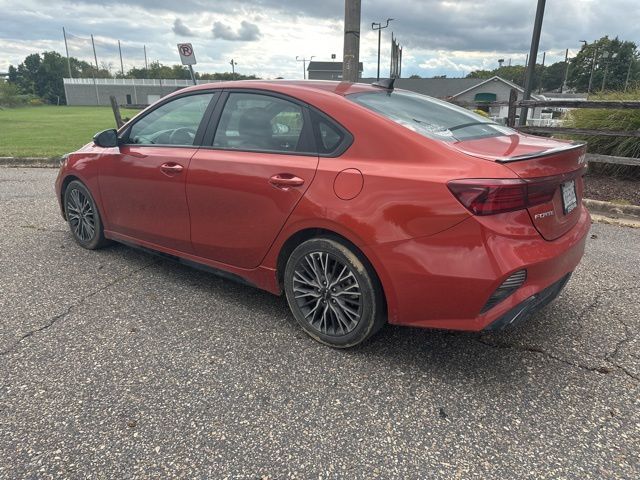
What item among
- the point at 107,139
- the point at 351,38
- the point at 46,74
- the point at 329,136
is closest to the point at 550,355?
the point at 329,136

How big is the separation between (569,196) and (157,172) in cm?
284

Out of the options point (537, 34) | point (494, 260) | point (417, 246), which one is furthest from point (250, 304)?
point (537, 34)

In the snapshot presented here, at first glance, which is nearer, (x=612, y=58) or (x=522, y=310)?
(x=522, y=310)

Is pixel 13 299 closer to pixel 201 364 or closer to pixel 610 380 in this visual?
pixel 201 364

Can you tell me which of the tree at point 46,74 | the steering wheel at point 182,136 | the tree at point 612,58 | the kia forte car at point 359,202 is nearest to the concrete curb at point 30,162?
the kia forte car at point 359,202

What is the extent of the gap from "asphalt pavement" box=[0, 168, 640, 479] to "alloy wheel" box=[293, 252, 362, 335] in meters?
0.18

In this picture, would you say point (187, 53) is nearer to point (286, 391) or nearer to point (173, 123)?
point (173, 123)

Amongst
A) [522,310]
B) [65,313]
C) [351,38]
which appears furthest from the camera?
[351,38]

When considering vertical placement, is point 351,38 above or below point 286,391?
above

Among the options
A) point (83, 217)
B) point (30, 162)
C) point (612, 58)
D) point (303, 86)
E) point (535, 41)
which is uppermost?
point (612, 58)

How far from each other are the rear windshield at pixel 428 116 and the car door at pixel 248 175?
485 mm

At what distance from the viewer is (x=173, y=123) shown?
3861mm

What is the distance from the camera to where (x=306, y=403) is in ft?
8.13

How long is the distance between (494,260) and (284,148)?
1469 millimetres
